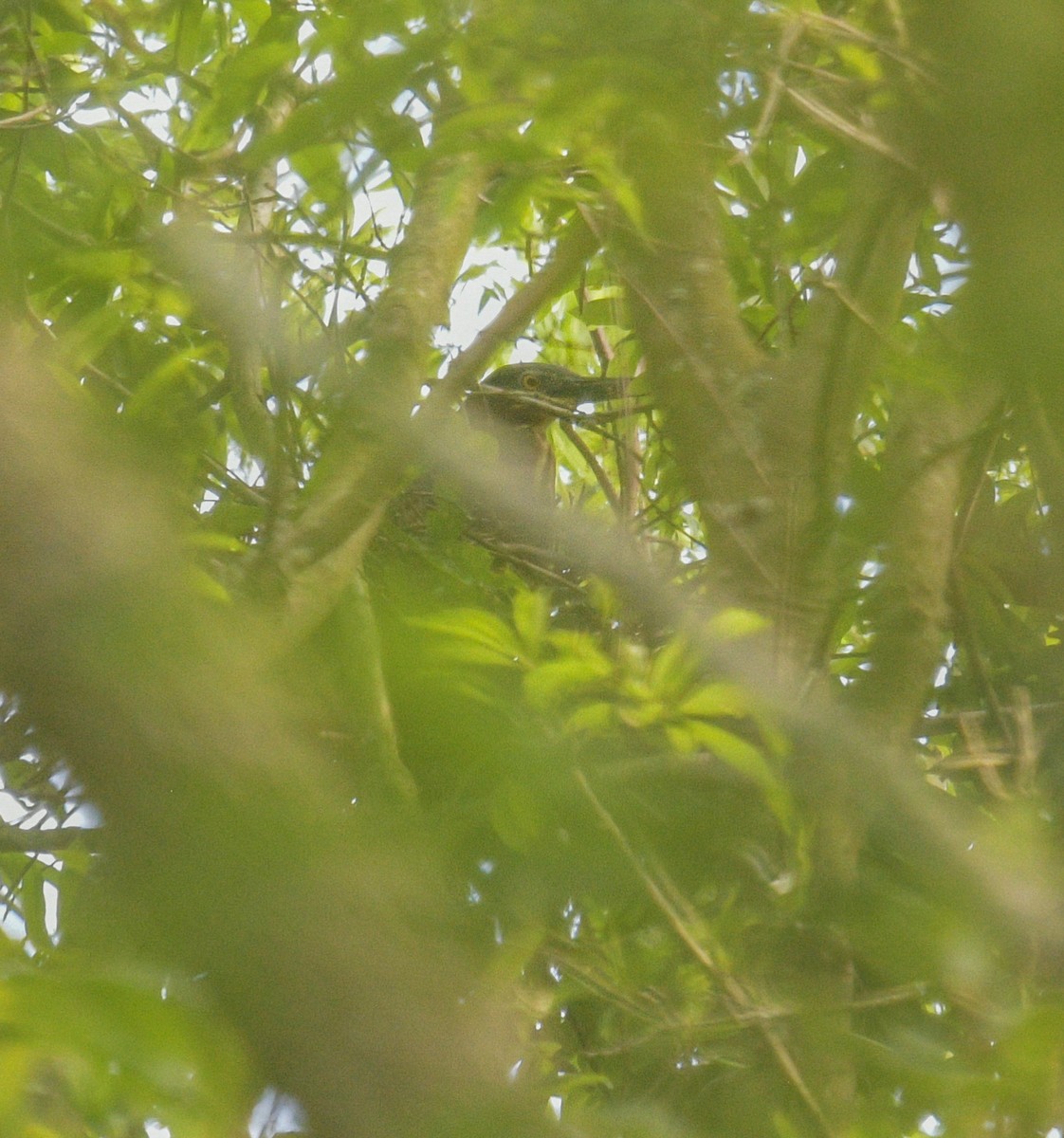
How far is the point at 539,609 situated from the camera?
4.17 ft

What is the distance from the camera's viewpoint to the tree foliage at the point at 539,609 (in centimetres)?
65

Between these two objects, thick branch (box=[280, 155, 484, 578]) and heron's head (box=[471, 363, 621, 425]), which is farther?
heron's head (box=[471, 363, 621, 425])

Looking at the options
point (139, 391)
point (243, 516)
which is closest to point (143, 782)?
point (139, 391)

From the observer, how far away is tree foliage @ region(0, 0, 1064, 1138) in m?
0.65

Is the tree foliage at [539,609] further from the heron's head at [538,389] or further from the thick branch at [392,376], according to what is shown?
the heron's head at [538,389]

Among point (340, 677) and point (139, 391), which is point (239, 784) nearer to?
point (340, 677)

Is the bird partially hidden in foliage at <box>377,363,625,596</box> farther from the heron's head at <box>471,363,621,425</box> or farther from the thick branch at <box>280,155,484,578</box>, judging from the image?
the thick branch at <box>280,155,484,578</box>

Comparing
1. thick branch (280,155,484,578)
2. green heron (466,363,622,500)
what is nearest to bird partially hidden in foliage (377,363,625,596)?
green heron (466,363,622,500)

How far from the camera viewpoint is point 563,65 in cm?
101

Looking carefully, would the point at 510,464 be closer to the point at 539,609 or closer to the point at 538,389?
the point at 538,389

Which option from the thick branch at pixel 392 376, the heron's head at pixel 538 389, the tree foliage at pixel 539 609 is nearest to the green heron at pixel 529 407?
the heron's head at pixel 538 389

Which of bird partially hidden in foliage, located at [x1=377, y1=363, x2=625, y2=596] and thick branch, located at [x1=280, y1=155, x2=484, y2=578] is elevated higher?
bird partially hidden in foliage, located at [x1=377, y1=363, x2=625, y2=596]

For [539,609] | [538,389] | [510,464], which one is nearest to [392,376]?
[539,609]

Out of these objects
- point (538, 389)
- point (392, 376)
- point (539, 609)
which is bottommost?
point (539, 609)
